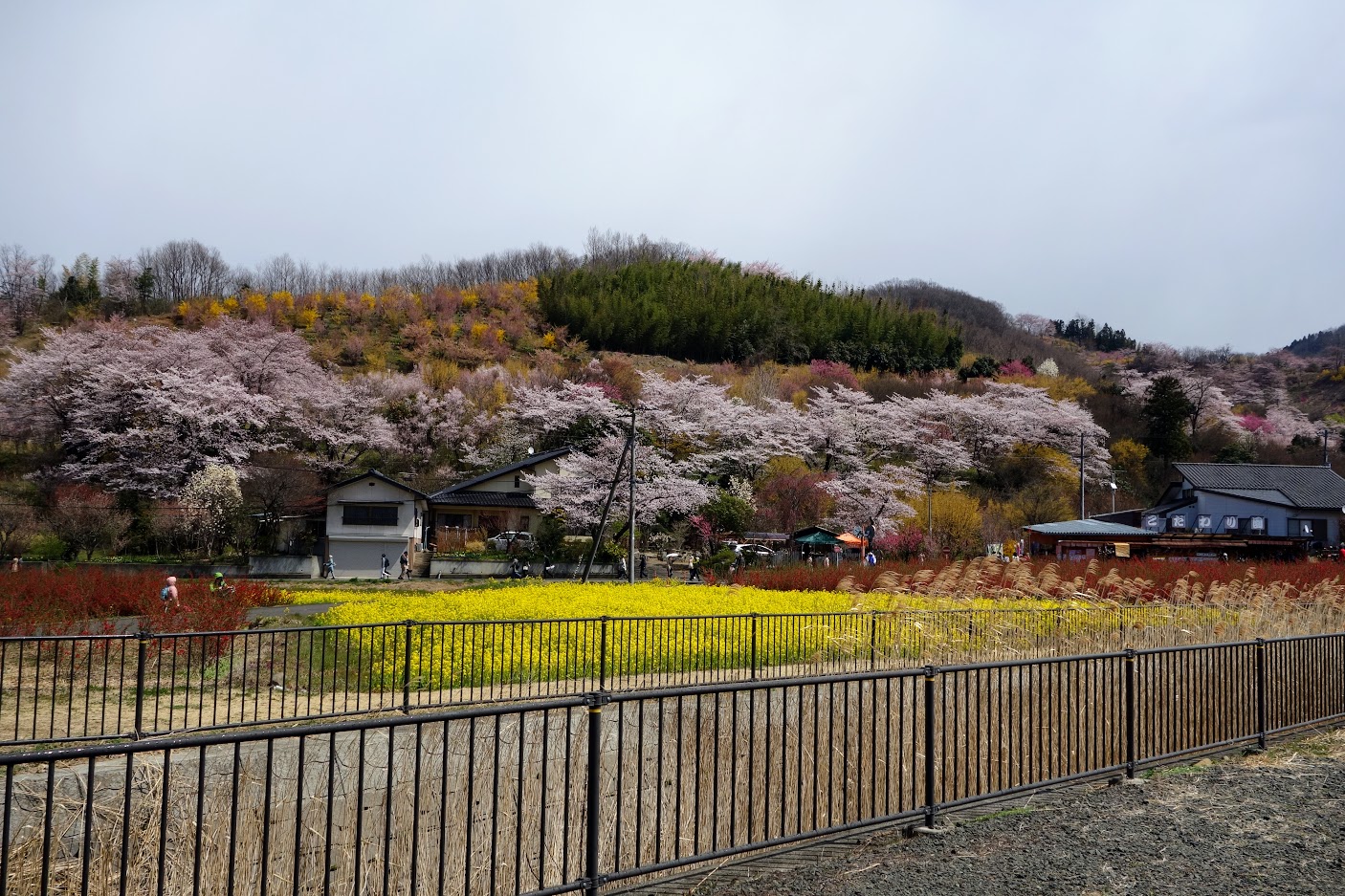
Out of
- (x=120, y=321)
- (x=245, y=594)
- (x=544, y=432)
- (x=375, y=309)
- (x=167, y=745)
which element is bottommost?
(x=245, y=594)

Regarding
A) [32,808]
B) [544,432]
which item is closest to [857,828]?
[32,808]

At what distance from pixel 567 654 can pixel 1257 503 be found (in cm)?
5268

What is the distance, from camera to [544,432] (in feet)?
211

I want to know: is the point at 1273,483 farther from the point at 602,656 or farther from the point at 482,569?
the point at 602,656

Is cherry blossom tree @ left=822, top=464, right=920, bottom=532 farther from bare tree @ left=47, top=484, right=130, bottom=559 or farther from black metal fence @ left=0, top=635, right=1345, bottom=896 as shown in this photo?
black metal fence @ left=0, top=635, right=1345, bottom=896

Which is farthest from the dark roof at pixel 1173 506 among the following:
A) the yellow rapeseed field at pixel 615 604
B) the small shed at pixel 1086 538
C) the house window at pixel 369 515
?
the house window at pixel 369 515

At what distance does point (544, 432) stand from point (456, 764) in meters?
56.5

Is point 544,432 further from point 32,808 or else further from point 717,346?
point 32,808

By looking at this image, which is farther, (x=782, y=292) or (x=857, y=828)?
(x=782, y=292)

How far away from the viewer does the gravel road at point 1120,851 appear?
539 cm

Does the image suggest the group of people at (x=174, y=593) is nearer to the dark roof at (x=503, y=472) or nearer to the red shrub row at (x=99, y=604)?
the red shrub row at (x=99, y=604)

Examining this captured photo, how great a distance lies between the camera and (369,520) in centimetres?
4759

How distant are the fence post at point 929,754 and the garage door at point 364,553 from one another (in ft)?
141

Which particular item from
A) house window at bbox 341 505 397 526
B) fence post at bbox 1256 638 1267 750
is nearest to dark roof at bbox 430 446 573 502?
house window at bbox 341 505 397 526
